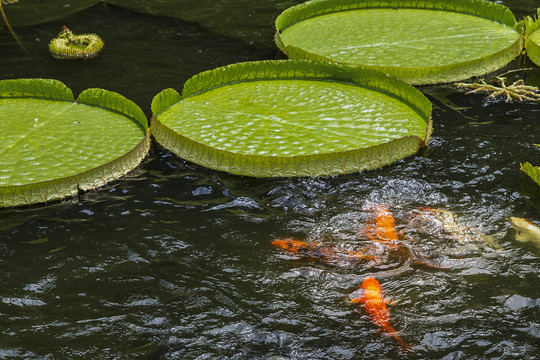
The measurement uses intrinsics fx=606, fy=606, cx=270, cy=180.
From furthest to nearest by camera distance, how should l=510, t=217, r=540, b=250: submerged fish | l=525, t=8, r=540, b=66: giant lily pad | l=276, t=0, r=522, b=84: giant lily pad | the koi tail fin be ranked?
1. l=525, t=8, r=540, b=66: giant lily pad
2. l=276, t=0, r=522, b=84: giant lily pad
3. l=510, t=217, r=540, b=250: submerged fish
4. the koi tail fin

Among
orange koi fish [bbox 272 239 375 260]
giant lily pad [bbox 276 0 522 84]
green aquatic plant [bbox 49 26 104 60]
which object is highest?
giant lily pad [bbox 276 0 522 84]

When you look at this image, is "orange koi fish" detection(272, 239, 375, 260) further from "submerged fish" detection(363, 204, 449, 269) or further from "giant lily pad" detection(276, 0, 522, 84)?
"giant lily pad" detection(276, 0, 522, 84)

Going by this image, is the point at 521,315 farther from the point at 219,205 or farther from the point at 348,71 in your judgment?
the point at 348,71

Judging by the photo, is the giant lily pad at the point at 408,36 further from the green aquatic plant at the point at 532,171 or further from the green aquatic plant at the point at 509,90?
the green aquatic plant at the point at 532,171

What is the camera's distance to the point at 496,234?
4.16m

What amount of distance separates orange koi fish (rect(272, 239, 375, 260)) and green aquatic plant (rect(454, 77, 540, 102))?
2820mm

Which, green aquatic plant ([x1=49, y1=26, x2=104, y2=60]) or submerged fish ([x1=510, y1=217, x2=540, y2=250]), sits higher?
green aquatic plant ([x1=49, y1=26, x2=104, y2=60])

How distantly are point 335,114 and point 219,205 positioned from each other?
1.45 meters

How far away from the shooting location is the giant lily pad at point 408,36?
6211mm

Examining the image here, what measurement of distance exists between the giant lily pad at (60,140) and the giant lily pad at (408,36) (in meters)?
2.16

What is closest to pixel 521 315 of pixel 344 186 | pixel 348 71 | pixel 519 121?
pixel 344 186

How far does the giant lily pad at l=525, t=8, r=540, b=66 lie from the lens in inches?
257

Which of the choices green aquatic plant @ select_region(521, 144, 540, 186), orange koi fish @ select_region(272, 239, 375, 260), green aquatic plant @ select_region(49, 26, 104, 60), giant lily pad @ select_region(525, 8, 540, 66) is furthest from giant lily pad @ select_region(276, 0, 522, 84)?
orange koi fish @ select_region(272, 239, 375, 260)

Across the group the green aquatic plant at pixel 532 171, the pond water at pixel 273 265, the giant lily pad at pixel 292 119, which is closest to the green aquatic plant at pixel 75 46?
the giant lily pad at pixel 292 119
